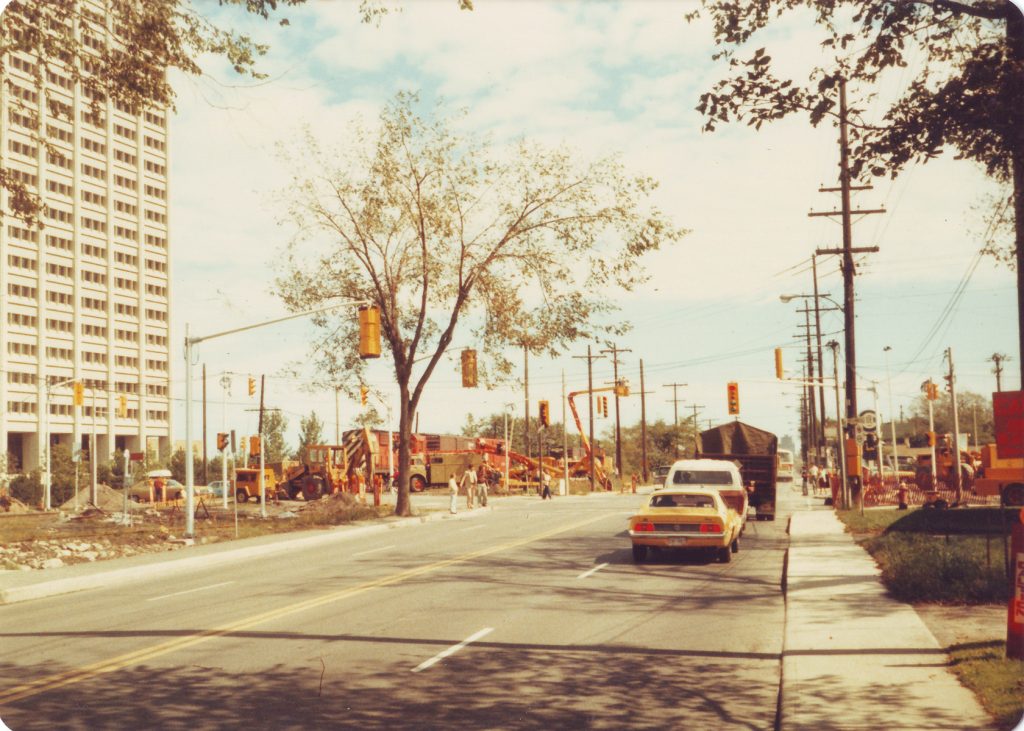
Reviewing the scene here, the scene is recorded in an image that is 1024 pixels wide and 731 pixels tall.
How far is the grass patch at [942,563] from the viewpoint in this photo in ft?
45.2

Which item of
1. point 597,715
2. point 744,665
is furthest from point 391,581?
point 597,715

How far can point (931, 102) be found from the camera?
10.1m

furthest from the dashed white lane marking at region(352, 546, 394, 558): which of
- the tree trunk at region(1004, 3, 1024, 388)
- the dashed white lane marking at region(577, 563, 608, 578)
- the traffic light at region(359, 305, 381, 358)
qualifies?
the tree trunk at region(1004, 3, 1024, 388)

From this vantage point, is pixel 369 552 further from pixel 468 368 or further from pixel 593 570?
pixel 468 368

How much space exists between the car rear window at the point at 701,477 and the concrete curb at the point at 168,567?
33.7ft

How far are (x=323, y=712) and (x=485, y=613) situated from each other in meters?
5.56

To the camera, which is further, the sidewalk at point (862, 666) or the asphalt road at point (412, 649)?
the asphalt road at point (412, 649)

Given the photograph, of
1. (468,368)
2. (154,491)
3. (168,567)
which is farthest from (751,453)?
(154,491)

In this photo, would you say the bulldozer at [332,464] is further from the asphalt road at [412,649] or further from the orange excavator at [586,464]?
the asphalt road at [412,649]

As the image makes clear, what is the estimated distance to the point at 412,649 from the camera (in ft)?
36.2

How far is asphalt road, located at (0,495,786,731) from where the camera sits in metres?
8.32

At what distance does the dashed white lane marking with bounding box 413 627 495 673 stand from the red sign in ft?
20.2

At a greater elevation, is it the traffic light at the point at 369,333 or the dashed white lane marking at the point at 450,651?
the traffic light at the point at 369,333

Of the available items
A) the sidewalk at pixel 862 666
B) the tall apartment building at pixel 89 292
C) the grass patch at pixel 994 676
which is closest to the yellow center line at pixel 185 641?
the sidewalk at pixel 862 666
